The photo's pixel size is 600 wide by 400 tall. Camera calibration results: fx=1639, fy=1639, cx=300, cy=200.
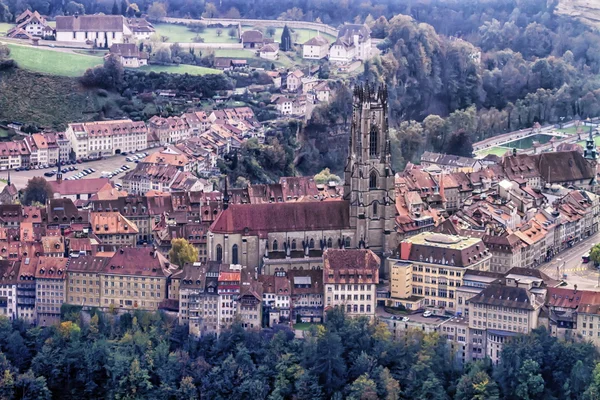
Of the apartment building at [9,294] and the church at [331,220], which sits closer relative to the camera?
the apartment building at [9,294]

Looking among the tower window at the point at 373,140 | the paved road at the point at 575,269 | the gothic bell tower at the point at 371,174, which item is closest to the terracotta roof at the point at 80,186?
the gothic bell tower at the point at 371,174

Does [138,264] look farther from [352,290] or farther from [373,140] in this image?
[373,140]

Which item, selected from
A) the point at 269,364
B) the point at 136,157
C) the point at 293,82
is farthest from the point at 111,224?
the point at 293,82

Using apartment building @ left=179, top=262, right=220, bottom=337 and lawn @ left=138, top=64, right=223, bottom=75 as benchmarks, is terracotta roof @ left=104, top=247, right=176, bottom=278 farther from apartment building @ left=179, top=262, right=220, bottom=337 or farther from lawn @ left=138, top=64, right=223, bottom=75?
lawn @ left=138, top=64, right=223, bottom=75

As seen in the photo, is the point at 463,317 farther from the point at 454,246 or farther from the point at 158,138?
the point at 158,138

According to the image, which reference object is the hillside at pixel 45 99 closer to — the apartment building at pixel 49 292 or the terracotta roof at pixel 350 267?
the apartment building at pixel 49 292

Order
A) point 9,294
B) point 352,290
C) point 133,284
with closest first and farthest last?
point 352,290 < point 133,284 < point 9,294
